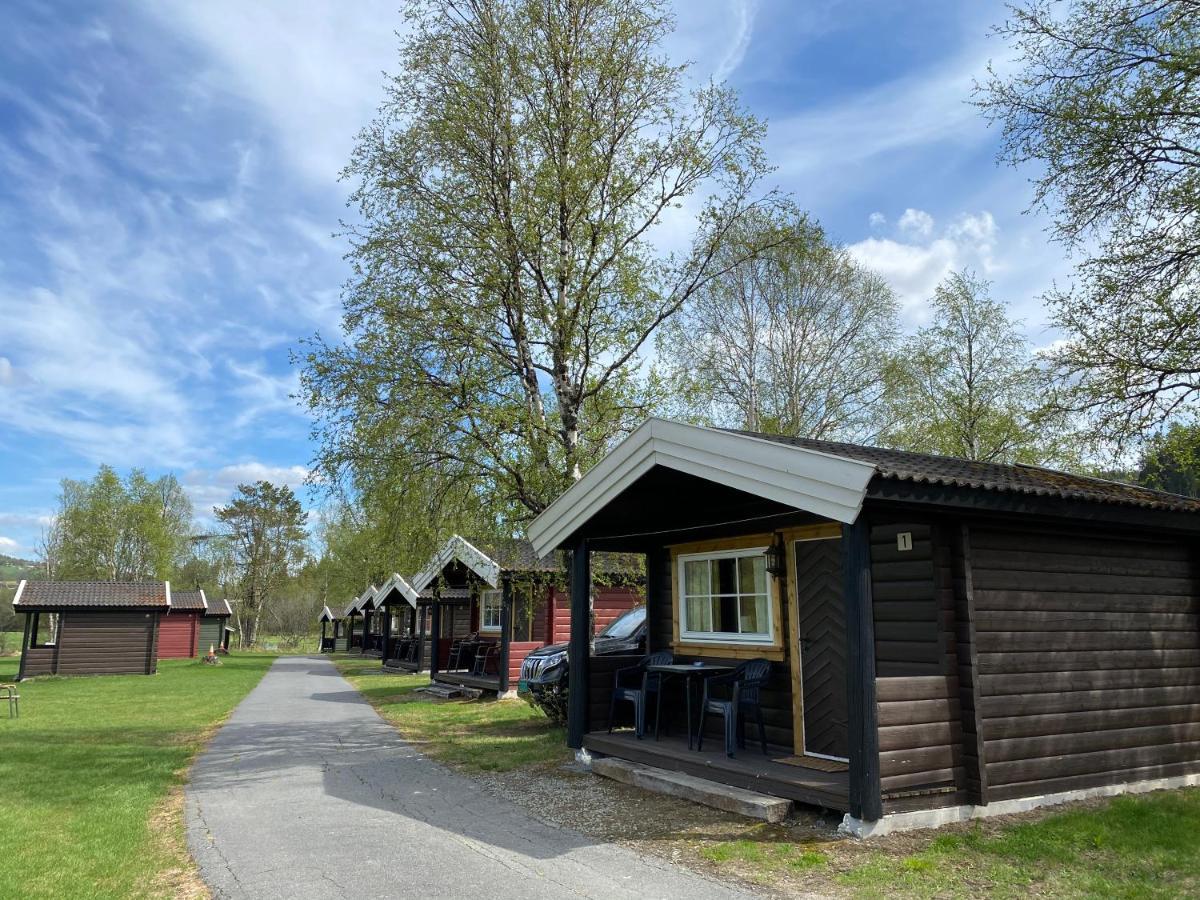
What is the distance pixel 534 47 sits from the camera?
11812 millimetres

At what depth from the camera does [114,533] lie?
1567 inches

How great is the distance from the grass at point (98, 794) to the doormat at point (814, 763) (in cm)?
476

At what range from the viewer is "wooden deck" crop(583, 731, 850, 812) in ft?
19.8

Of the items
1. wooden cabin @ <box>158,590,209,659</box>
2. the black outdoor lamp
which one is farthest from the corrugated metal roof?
the black outdoor lamp

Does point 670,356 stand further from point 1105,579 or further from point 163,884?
point 163,884

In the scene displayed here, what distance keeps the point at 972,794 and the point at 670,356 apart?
16103 mm

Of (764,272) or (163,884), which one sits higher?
(764,272)

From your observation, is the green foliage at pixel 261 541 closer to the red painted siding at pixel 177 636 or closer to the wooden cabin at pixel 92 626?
the red painted siding at pixel 177 636

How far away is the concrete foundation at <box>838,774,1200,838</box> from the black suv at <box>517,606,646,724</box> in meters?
5.72

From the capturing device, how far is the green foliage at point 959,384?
2030 cm

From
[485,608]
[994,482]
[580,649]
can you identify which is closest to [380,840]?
[580,649]

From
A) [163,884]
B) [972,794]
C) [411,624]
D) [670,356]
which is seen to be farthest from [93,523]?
[972,794]

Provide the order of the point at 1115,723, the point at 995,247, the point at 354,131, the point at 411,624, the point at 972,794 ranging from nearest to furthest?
1. the point at 972,794
2. the point at 1115,723
3. the point at 354,131
4. the point at 995,247
5. the point at 411,624

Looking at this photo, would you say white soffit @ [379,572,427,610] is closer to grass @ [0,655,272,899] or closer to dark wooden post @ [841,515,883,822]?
grass @ [0,655,272,899]
